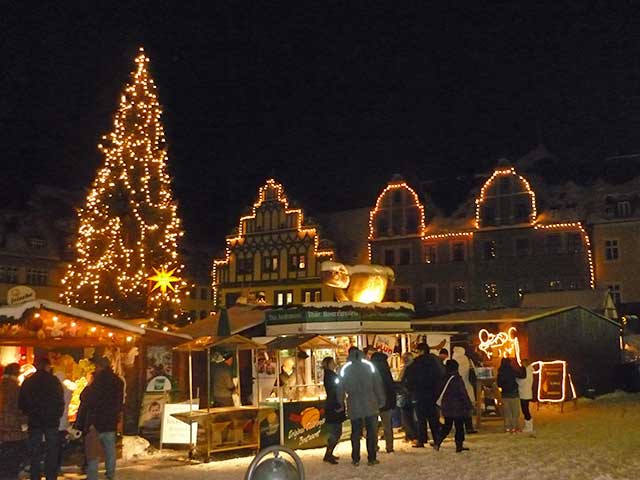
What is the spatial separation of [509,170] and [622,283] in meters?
8.13

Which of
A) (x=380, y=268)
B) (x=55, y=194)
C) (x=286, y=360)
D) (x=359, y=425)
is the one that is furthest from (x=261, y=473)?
(x=55, y=194)

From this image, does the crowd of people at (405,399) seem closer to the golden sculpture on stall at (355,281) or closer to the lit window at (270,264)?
the golden sculpture on stall at (355,281)

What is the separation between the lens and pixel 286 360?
17219mm

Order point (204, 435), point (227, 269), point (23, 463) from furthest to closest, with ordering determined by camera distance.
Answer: point (227, 269)
point (204, 435)
point (23, 463)

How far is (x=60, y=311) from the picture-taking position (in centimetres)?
1320

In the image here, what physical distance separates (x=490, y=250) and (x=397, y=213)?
19.2 ft

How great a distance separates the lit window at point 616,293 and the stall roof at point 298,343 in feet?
90.3

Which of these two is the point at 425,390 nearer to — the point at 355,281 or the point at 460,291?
the point at 355,281

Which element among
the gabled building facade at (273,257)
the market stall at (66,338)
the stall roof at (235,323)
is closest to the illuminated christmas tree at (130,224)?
the stall roof at (235,323)

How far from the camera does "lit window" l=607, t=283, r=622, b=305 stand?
3875 centimetres

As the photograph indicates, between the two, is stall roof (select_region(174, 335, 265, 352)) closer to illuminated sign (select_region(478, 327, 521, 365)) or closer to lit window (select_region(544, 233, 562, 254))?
illuminated sign (select_region(478, 327, 521, 365))

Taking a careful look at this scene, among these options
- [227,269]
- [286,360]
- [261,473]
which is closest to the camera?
[261,473]

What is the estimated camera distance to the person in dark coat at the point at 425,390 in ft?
45.3

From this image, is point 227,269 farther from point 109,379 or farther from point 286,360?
point 109,379
